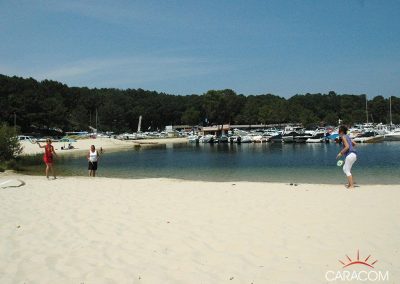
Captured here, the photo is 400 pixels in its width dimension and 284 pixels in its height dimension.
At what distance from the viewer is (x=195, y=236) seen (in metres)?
7.32

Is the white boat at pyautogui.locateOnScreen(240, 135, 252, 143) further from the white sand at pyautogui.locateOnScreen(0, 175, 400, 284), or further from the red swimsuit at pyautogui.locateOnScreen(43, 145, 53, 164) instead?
the white sand at pyautogui.locateOnScreen(0, 175, 400, 284)

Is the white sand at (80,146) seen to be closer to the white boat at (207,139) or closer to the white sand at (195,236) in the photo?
the white boat at (207,139)

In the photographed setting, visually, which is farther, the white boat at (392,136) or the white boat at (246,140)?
the white boat at (246,140)

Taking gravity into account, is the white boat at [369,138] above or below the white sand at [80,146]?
below

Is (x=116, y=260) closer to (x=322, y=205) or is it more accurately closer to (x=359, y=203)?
(x=322, y=205)

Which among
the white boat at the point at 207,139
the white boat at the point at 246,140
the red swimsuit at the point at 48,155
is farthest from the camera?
the white boat at the point at 207,139

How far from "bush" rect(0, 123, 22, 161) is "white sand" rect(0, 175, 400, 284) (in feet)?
59.4

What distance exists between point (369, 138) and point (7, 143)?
66.8 metres

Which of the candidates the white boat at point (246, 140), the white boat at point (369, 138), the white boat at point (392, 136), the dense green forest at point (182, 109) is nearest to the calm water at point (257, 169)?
the white boat at point (369, 138)

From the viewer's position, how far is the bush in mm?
27859

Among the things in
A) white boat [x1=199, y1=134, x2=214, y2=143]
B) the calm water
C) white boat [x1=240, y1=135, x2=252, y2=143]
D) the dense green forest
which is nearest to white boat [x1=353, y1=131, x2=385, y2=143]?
white boat [x1=240, y1=135, x2=252, y2=143]

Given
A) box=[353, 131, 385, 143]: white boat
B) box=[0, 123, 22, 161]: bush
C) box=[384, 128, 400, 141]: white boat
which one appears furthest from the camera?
box=[384, 128, 400, 141]: white boat

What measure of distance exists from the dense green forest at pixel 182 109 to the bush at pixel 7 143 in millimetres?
74318

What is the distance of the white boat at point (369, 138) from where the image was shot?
72.9 m
